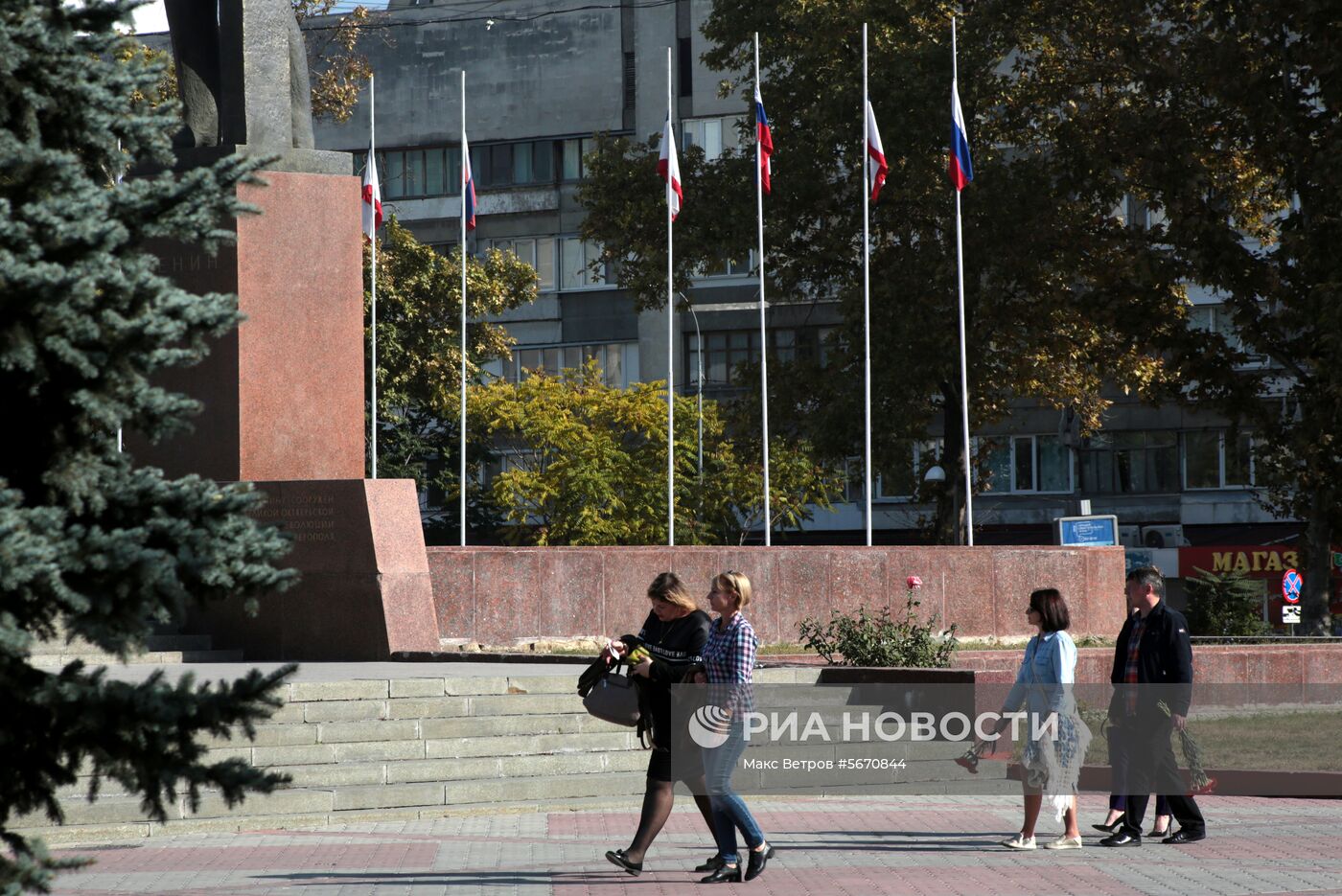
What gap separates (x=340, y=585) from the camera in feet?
59.0

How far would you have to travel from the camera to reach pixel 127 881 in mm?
9594

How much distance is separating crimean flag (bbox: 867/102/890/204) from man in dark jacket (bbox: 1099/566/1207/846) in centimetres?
1841

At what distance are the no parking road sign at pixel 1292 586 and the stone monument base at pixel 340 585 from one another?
30910 mm

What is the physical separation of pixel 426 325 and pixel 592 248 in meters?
18.2

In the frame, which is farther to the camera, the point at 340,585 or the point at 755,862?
the point at 340,585

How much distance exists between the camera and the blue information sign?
90.3 ft

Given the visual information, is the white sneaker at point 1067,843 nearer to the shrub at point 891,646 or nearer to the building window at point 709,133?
the shrub at point 891,646

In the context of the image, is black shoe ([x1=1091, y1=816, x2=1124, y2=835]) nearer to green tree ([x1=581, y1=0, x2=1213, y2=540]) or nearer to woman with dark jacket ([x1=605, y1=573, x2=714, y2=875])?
woman with dark jacket ([x1=605, y1=573, x2=714, y2=875])

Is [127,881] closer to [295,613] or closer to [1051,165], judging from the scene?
[295,613]

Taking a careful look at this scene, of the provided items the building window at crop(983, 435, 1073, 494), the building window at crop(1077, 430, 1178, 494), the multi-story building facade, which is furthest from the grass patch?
the building window at crop(983, 435, 1073, 494)

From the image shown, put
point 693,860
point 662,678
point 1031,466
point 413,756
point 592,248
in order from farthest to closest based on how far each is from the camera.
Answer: point 592,248
point 1031,466
point 413,756
point 693,860
point 662,678

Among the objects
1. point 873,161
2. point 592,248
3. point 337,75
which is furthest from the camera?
point 592,248

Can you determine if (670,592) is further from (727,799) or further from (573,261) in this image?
(573,261)

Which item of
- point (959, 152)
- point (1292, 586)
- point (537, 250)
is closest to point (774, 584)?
point (959, 152)
